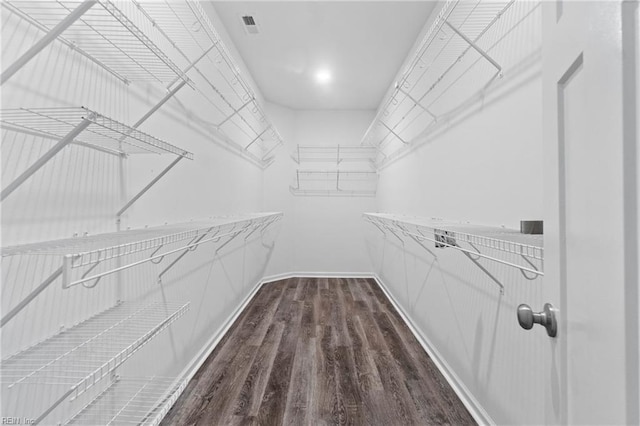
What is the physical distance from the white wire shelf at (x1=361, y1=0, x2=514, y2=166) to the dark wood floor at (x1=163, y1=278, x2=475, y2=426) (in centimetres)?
166

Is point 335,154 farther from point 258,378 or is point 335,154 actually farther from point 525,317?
point 525,317

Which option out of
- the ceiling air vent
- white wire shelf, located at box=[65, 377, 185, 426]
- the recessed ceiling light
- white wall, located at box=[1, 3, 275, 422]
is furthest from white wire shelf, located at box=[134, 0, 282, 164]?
white wire shelf, located at box=[65, 377, 185, 426]

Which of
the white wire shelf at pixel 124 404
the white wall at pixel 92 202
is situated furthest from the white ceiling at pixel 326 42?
the white wire shelf at pixel 124 404

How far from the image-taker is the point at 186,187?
1.75 meters

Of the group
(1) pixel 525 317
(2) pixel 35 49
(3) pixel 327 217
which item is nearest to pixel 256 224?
(3) pixel 327 217

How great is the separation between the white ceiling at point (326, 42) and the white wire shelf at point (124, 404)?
243 centimetres

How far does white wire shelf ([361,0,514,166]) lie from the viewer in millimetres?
1306

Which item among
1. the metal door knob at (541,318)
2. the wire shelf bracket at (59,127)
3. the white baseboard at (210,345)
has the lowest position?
the white baseboard at (210,345)

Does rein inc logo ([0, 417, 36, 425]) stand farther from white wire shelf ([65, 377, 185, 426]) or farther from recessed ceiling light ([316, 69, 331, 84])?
recessed ceiling light ([316, 69, 331, 84])

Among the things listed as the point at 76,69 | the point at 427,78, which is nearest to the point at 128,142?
the point at 76,69

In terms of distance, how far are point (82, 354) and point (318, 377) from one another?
4.06 feet

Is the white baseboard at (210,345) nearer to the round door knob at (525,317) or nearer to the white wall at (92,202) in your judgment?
the white wall at (92,202)

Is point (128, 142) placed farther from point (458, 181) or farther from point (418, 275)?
point (418, 275)

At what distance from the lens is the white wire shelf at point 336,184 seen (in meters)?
4.22
